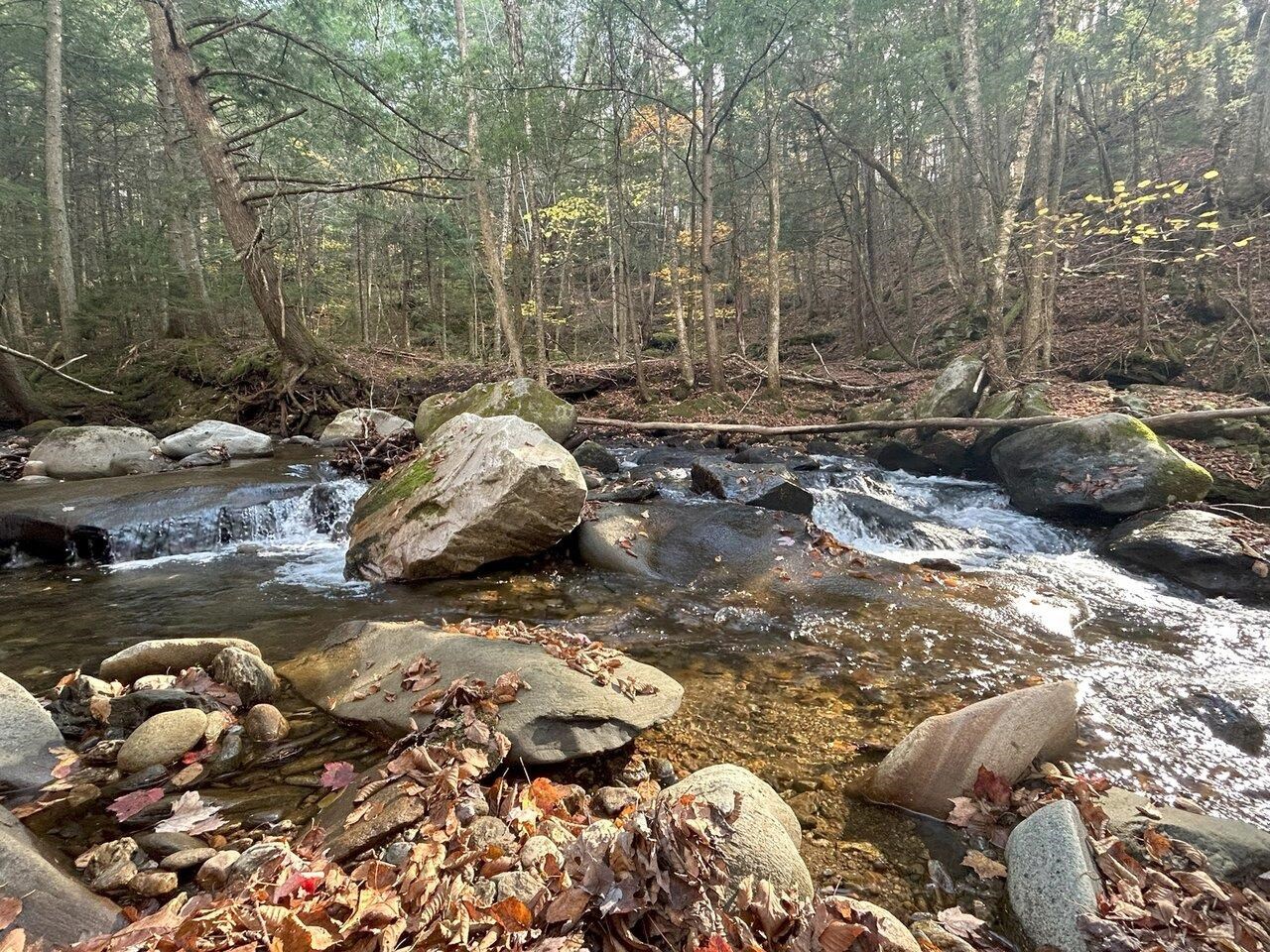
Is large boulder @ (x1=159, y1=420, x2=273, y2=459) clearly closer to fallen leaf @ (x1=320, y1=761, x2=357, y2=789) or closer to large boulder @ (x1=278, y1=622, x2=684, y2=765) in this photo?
large boulder @ (x1=278, y1=622, x2=684, y2=765)

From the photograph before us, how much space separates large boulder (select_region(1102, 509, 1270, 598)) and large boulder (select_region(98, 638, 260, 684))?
876 centimetres

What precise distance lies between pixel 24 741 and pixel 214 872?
5.45 feet

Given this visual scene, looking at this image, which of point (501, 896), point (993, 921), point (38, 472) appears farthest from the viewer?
point (38, 472)

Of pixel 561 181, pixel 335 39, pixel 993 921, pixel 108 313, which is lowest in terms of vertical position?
pixel 993 921

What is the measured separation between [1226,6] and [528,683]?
28.3 m

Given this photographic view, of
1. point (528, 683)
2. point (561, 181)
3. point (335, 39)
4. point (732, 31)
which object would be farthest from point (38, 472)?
point (561, 181)

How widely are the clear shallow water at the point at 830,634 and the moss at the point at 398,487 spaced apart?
0.74 meters

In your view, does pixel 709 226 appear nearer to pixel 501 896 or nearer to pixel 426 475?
pixel 426 475

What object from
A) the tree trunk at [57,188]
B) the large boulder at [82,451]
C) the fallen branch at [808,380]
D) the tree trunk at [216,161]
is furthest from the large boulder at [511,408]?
the tree trunk at [57,188]

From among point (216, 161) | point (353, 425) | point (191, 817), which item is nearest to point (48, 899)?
point (191, 817)

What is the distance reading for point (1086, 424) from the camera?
8102 millimetres

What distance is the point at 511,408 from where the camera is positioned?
36.9 feet

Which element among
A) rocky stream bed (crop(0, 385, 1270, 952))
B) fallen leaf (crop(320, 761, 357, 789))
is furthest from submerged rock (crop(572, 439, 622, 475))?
fallen leaf (crop(320, 761, 357, 789))

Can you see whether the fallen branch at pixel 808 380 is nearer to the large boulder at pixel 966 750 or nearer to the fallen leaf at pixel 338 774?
the large boulder at pixel 966 750
